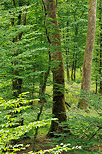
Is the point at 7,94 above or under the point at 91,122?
above

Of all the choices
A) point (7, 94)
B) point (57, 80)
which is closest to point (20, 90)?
point (7, 94)

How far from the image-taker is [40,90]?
5.18 m

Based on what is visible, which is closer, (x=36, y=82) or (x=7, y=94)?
(x=7, y=94)

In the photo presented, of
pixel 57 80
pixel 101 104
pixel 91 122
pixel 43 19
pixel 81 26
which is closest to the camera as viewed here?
pixel 91 122

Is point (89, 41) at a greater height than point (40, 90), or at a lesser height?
greater

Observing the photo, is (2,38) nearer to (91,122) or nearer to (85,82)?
(91,122)

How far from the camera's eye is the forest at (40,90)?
10.7 ft

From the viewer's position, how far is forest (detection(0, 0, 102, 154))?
3.26 m

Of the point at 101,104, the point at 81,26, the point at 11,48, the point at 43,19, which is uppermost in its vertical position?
the point at 81,26

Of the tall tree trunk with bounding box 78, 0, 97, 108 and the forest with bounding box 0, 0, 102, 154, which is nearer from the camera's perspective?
the forest with bounding box 0, 0, 102, 154

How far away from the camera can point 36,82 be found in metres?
4.60

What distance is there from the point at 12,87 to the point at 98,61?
1196 cm

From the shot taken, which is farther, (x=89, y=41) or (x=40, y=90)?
(x=89, y=41)

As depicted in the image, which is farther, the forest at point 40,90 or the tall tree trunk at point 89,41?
the tall tree trunk at point 89,41
